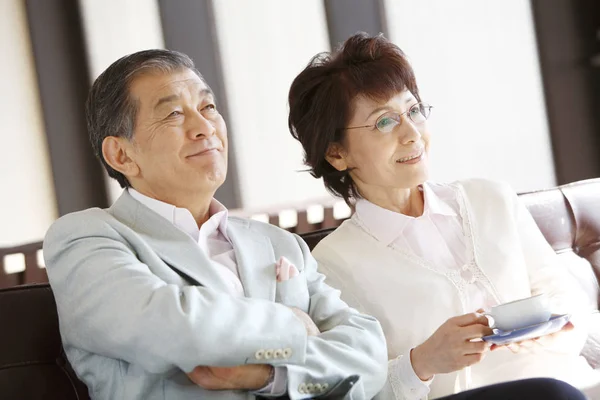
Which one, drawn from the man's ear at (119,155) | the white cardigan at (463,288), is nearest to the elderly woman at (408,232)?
the white cardigan at (463,288)

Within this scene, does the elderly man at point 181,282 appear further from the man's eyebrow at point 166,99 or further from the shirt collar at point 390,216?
the shirt collar at point 390,216

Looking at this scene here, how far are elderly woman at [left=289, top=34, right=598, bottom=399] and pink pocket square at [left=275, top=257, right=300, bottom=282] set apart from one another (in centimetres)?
27

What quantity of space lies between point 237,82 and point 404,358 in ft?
7.44

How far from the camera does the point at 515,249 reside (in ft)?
6.79

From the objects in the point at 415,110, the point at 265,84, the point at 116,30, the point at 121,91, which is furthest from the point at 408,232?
the point at 116,30

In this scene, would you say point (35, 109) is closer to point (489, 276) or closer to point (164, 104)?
point (164, 104)

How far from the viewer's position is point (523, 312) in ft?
5.35

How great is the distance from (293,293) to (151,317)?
1.30ft

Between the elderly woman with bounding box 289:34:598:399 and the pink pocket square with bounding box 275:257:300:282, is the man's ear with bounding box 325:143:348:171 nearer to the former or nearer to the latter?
the elderly woman with bounding box 289:34:598:399

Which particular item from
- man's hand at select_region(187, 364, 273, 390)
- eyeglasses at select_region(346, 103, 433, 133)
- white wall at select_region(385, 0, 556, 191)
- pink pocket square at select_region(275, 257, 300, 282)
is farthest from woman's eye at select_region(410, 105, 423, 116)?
white wall at select_region(385, 0, 556, 191)

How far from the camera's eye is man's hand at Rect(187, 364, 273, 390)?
1.52 metres

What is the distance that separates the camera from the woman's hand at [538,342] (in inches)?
68.7

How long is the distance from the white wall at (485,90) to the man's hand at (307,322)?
2543 millimetres

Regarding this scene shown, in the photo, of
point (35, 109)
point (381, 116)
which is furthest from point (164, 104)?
point (35, 109)
